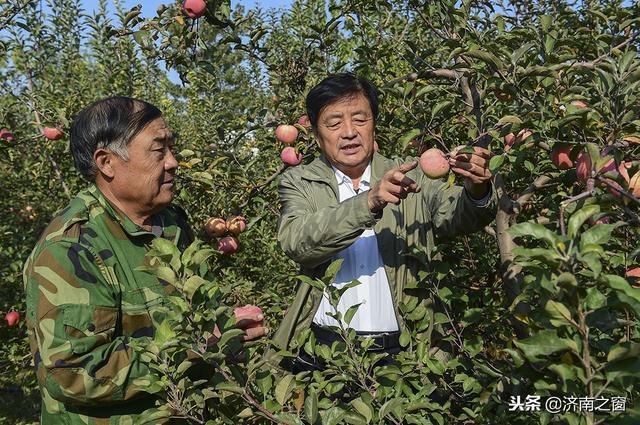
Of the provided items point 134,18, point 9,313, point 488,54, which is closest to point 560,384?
point 488,54

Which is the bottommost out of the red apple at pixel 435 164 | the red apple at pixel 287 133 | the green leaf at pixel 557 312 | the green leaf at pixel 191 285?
the green leaf at pixel 557 312

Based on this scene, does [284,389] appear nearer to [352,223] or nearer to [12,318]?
[352,223]

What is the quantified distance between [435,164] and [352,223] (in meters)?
0.31

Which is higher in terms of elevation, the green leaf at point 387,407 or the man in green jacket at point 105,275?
the man in green jacket at point 105,275

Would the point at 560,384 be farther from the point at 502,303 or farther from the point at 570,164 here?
the point at 502,303

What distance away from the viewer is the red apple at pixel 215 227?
302 cm

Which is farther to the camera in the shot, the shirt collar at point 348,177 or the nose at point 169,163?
the shirt collar at point 348,177

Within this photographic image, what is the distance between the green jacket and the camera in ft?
5.70

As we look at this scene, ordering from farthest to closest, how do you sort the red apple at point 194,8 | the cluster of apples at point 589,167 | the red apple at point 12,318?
the red apple at point 12,318
the red apple at point 194,8
the cluster of apples at point 589,167

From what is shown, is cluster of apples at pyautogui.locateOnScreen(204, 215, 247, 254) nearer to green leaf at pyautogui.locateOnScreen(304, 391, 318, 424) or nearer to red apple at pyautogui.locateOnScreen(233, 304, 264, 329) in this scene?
red apple at pyautogui.locateOnScreen(233, 304, 264, 329)

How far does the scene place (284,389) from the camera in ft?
4.86

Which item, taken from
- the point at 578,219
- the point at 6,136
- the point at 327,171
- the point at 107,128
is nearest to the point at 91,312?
the point at 107,128

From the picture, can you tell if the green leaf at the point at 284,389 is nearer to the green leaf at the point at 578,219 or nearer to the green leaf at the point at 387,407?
the green leaf at the point at 387,407

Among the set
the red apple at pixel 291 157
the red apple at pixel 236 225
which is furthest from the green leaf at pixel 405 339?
the red apple at pixel 236 225
